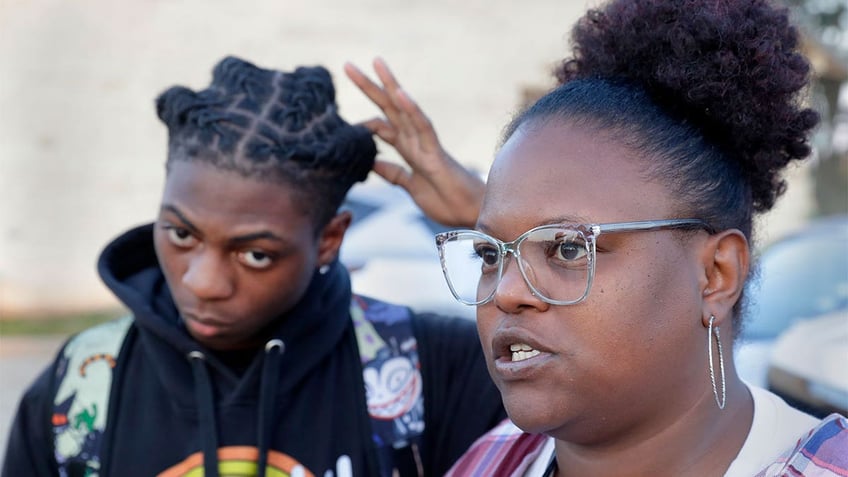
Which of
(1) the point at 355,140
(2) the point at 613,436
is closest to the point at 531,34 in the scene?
(1) the point at 355,140

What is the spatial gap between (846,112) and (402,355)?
19.3m

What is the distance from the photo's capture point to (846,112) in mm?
19516

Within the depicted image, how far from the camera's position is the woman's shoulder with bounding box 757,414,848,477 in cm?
161

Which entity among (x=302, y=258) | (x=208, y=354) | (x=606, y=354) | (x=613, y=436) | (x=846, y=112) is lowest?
(x=613, y=436)

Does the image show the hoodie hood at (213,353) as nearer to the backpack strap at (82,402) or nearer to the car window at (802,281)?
the backpack strap at (82,402)

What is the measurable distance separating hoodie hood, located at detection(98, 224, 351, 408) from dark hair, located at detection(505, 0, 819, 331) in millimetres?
834

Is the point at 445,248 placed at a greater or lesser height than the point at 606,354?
greater

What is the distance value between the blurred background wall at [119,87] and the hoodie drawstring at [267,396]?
379 inches

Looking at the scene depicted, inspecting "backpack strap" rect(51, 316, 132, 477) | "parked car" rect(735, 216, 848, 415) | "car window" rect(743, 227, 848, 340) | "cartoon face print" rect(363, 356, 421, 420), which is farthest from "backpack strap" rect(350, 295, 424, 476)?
"car window" rect(743, 227, 848, 340)

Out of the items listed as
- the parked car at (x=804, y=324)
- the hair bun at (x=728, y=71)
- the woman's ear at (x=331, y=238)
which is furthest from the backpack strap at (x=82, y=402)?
the parked car at (x=804, y=324)

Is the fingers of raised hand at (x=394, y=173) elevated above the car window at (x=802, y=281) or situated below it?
above

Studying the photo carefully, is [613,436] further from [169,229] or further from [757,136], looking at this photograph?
[169,229]

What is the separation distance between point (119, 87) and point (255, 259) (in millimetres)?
10723

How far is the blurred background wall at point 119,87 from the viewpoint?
12039 millimetres
